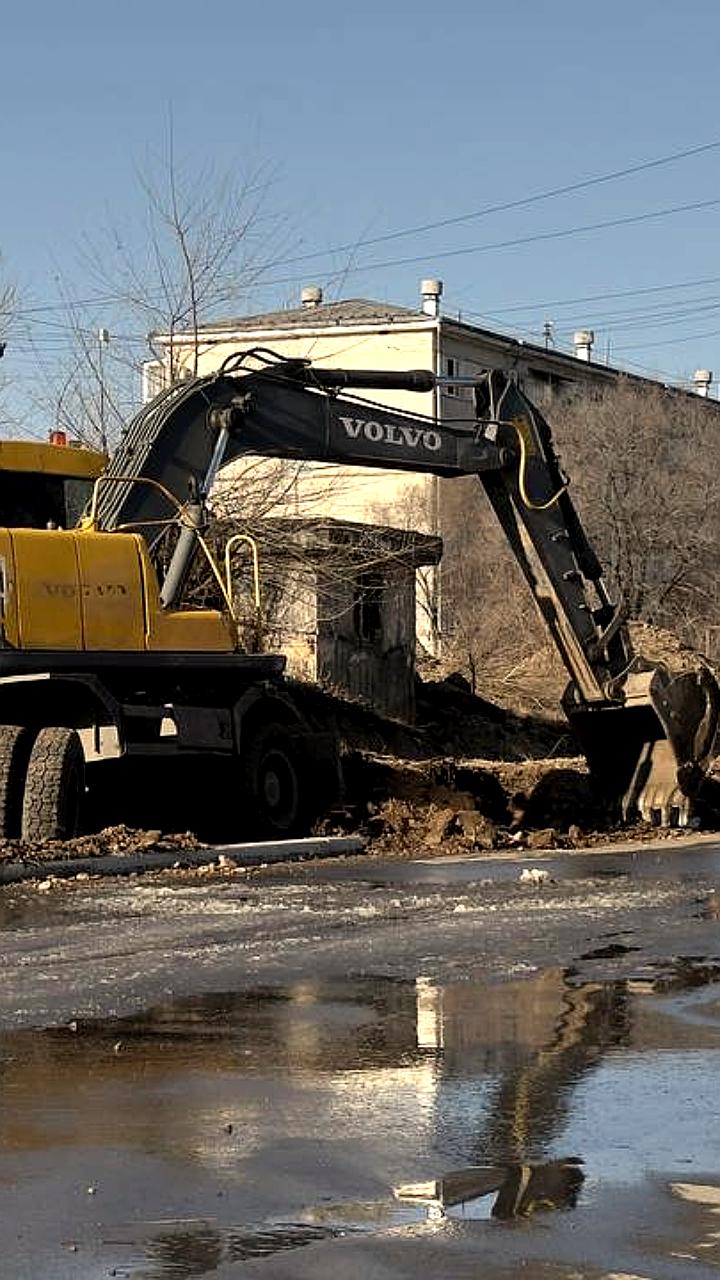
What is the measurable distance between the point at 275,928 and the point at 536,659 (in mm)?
30017

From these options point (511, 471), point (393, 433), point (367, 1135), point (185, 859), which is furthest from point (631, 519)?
point (367, 1135)

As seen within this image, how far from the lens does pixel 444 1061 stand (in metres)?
8.77

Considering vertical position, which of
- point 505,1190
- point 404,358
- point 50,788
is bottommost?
point 505,1190

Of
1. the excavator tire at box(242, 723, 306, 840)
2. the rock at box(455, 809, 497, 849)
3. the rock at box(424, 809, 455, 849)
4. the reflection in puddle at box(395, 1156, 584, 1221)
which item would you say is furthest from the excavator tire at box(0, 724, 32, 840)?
the reflection in puddle at box(395, 1156, 584, 1221)

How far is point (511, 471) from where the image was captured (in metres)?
23.4

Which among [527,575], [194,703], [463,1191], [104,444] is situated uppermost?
[104,444]

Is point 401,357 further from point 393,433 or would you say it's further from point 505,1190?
point 505,1190

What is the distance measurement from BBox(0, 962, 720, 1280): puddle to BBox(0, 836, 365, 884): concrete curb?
19.1ft

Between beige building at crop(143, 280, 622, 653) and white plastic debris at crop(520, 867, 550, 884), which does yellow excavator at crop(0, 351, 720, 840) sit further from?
beige building at crop(143, 280, 622, 653)

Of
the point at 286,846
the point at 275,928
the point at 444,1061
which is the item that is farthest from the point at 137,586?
the point at 444,1061

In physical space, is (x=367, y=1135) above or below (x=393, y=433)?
below

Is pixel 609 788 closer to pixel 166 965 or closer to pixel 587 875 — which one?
pixel 587 875

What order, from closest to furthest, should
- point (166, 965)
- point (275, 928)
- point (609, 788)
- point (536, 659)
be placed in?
point (166, 965) → point (275, 928) → point (609, 788) → point (536, 659)

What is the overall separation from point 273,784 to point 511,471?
5.16 metres
